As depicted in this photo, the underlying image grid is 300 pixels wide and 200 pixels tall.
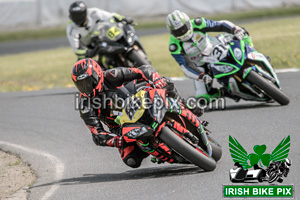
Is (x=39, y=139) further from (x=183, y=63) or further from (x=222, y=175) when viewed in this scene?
(x=222, y=175)

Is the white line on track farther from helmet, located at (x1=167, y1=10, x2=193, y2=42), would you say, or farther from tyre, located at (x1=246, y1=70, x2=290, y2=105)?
tyre, located at (x1=246, y1=70, x2=290, y2=105)

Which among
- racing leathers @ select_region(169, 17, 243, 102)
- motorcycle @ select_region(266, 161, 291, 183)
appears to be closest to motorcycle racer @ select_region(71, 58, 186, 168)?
motorcycle @ select_region(266, 161, 291, 183)

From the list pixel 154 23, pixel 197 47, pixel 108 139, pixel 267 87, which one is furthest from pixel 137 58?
pixel 154 23

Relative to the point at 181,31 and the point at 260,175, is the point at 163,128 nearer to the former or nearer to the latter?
the point at 260,175

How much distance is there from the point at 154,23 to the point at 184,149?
2401 centimetres

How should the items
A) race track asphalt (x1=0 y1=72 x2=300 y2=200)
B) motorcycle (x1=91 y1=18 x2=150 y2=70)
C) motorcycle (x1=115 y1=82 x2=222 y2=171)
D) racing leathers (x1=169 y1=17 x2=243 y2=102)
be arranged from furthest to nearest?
motorcycle (x1=91 y1=18 x2=150 y2=70), racing leathers (x1=169 y1=17 x2=243 y2=102), motorcycle (x1=115 y1=82 x2=222 y2=171), race track asphalt (x1=0 y1=72 x2=300 y2=200)

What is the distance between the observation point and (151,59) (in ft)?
65.1

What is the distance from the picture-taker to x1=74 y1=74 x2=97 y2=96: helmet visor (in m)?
6.61

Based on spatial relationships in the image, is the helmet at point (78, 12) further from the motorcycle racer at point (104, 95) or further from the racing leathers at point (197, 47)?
the motorcycle racer at point (104, 95)

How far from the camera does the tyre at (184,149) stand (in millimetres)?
6062

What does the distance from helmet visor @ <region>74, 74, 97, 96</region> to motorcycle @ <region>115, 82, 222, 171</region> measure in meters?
0.50

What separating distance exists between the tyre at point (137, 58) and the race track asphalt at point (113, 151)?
3.99 ft

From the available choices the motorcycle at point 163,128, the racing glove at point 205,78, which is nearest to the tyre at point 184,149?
the motorcycle at point 163,128

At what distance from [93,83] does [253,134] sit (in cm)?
243
